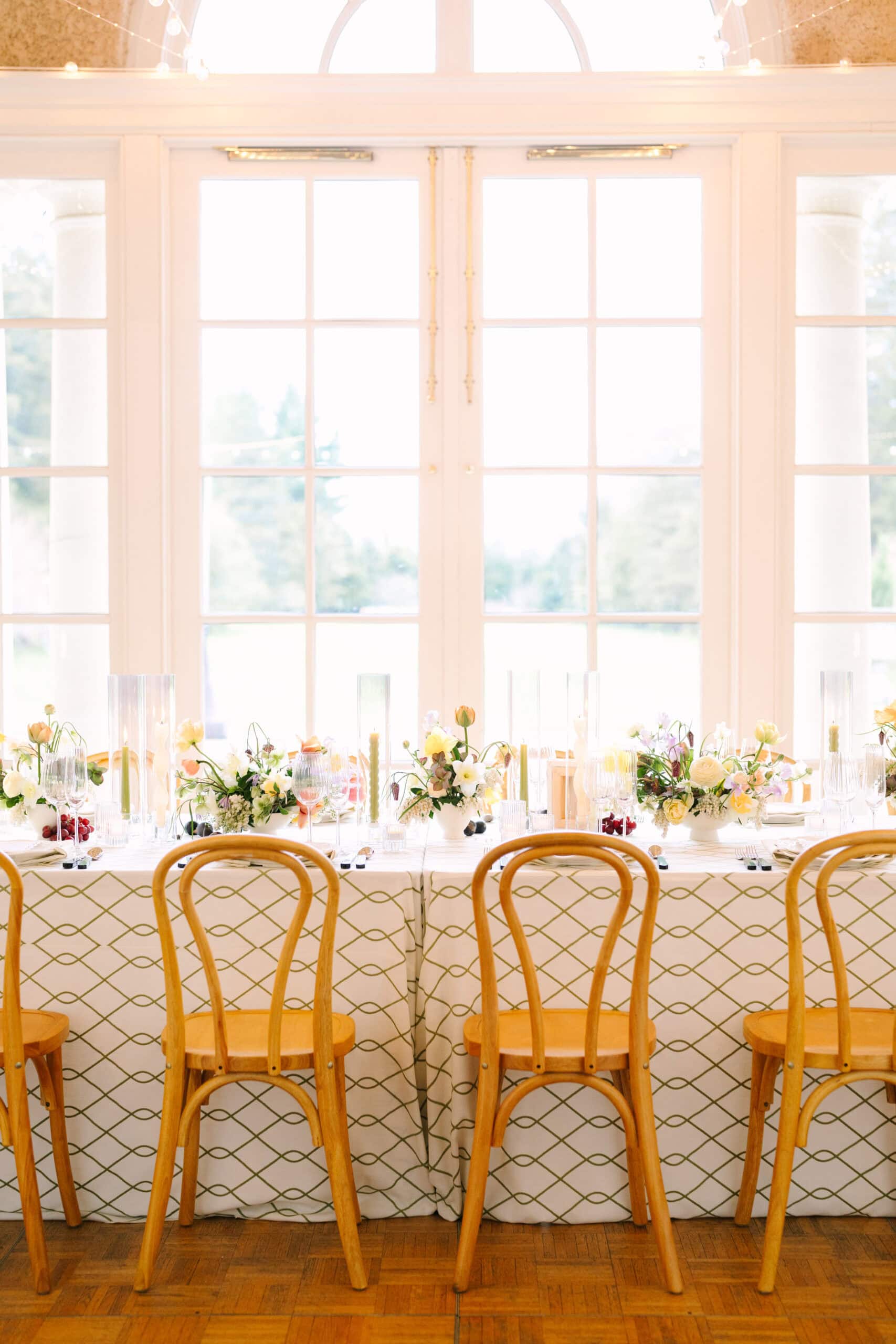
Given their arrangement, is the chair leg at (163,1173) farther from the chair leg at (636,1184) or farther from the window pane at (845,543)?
the window pane at (845,543)

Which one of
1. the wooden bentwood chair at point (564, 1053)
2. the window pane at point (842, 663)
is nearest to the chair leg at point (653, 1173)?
the wooden bentwood chair at point (564, 1053)

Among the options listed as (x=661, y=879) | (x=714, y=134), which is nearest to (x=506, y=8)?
(x=714, y=134)

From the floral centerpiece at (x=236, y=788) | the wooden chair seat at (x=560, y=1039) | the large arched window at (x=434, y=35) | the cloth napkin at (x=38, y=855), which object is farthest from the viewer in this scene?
the large arched window at (x=434, y=35)

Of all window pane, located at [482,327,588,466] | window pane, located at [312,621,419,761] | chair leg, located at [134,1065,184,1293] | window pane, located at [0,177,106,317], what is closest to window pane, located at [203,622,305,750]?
window pane, located at [312,621,419,761]

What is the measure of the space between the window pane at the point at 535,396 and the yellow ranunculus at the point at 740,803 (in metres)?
1.63

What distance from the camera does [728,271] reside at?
407cm

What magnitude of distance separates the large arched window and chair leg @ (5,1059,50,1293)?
126 inches

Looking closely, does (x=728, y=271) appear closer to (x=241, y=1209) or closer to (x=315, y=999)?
(x=315, y=999)

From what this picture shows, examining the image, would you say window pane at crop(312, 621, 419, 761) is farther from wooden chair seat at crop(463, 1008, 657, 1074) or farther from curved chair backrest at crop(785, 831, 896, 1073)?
curved chair backrest at crop(785, 831, 896, 1073)

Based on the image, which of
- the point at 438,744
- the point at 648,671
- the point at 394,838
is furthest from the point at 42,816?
the point at 648,671

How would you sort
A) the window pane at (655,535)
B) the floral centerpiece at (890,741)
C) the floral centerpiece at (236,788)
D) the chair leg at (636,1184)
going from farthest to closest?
1. the window pane at (655,535)
2. the floral centerpiece at (890,741)
3. the floral centerpiece at (236,788)
4. the chair leg at (636,1184)

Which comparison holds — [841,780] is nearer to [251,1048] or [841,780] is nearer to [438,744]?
[438,744]

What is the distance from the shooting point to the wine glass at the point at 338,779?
9.14 ft

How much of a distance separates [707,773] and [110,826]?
1.38 meters
